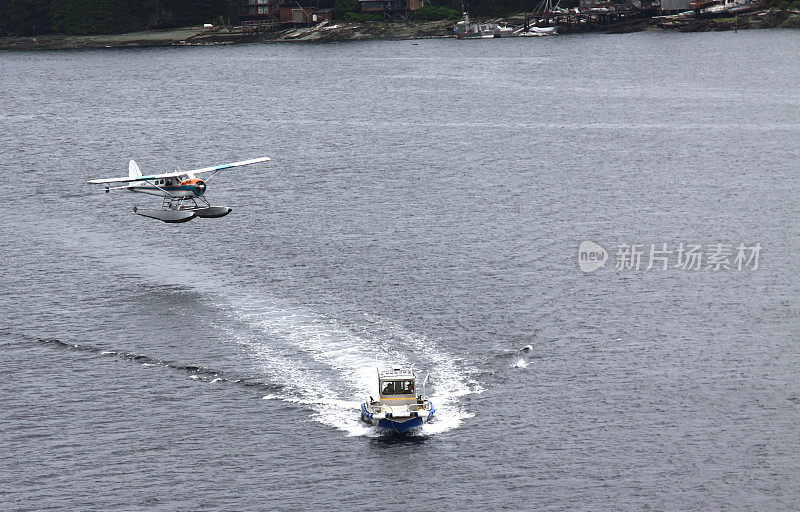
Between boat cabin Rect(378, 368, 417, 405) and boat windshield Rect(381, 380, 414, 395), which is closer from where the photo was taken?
boat cabin Rect(378, 368, 417, 405)

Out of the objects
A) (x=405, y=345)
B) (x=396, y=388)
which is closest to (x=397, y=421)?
(x=396, y=388)

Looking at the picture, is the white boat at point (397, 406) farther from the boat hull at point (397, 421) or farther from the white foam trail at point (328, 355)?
the white foam trail at point (328, 355)

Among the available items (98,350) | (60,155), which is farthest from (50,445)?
(60,155)

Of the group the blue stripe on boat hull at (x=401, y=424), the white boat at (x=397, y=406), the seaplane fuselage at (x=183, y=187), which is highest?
the seaplane fuselage at (x=183, y=187)

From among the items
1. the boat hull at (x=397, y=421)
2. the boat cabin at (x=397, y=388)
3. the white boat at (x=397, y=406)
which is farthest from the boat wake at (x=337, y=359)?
the boat cabin at (x=397, y=388)

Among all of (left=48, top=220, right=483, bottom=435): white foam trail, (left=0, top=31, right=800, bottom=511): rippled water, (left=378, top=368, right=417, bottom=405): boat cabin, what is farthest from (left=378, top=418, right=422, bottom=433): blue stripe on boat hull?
(left=378, top=368, right=417, bottom=405): boat cabin

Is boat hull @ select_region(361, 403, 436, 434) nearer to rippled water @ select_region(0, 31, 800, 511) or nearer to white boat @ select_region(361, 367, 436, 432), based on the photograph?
white boat @ select_region(361, 367, 436, 432)

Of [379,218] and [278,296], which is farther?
[379,218]

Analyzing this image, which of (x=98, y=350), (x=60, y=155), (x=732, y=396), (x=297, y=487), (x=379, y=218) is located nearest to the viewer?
(x=297, y=487)

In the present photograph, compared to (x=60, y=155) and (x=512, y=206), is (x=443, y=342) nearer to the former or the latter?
(x=512, y=206)
